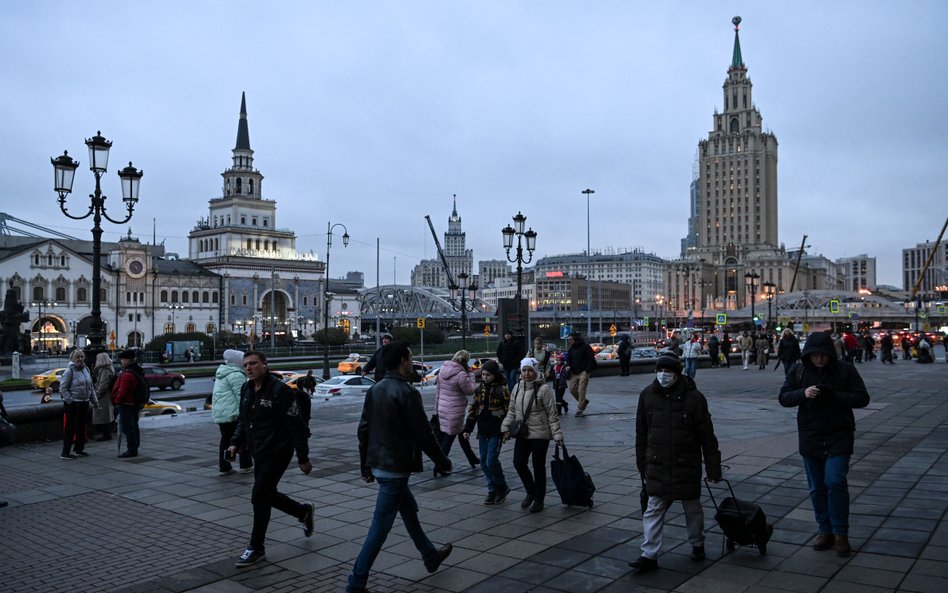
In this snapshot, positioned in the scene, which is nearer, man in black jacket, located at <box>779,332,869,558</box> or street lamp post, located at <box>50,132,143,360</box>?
man in black jacket, located at <box>779,332,869,558</box>

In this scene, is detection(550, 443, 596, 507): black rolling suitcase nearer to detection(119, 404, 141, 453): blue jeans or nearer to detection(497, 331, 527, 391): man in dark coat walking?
detection(119, 404, 141, 453): blue jeans

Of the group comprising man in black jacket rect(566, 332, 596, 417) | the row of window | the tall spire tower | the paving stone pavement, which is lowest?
the paving stone pavement

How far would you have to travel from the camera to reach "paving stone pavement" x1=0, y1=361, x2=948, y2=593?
6070 mm

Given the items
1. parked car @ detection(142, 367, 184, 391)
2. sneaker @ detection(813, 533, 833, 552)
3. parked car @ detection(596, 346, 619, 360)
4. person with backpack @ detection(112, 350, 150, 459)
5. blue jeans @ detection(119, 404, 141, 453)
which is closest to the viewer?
sneaker @ detection(813, 533, 833, 552)

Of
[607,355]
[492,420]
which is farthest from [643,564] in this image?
[607,355]

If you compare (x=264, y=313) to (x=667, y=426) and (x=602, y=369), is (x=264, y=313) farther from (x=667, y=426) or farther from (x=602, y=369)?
(x=667, y=426)

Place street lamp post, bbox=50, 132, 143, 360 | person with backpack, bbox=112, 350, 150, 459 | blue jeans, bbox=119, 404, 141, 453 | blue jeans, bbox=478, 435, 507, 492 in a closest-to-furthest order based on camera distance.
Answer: blue jeans, bbox=478, 435, 507, 492, person with backpack, bbox=112, 350, 150, 459, blue jeans, bbox=119, 404, 141, 453, street lamp post, bbox=50, 132, 143, 360

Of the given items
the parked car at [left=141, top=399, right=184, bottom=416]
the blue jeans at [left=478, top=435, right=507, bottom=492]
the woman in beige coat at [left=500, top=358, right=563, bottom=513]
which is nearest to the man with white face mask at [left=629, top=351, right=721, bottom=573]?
the woman in beige coat at [left=500, top=358, right=563, bottom=513]

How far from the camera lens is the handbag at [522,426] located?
8.06 m

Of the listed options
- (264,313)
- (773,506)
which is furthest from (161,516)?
(264,313)

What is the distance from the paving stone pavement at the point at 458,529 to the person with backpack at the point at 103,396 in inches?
35.1

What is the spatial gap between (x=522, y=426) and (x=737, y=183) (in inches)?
7137

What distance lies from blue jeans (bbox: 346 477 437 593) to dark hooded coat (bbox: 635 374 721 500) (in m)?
1.98

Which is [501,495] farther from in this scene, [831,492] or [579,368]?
[579,368]
